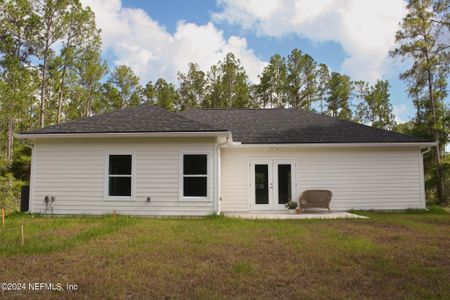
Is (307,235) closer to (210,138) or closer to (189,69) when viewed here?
(210,138)

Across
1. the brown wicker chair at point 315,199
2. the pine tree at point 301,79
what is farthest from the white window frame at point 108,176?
the pine tree at point 301,79

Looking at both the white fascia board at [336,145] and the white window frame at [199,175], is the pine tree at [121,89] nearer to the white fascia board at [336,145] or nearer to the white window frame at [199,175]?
the white fascia board at [336,145]

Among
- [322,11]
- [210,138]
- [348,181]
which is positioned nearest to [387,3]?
[322,11]

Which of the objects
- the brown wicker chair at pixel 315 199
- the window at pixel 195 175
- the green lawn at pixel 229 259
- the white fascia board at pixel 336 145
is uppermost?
the white fascia board at pixel 336 145

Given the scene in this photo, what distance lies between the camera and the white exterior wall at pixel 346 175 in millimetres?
11773

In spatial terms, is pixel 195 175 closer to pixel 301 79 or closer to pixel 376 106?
pixel 301 79

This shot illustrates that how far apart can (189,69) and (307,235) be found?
84.4 feet

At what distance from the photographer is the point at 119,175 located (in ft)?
33.8

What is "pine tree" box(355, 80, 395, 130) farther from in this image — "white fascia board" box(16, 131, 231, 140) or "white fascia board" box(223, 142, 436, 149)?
"white fascia board" box(16, 131, 231, 140)

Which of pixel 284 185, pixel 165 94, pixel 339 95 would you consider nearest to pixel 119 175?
pixel 284 185

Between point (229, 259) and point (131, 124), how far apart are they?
6711 mm

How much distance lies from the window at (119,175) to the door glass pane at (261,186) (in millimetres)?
4540

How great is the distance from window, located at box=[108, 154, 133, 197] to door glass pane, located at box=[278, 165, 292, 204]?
5358mm

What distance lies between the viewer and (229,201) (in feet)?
38.7
